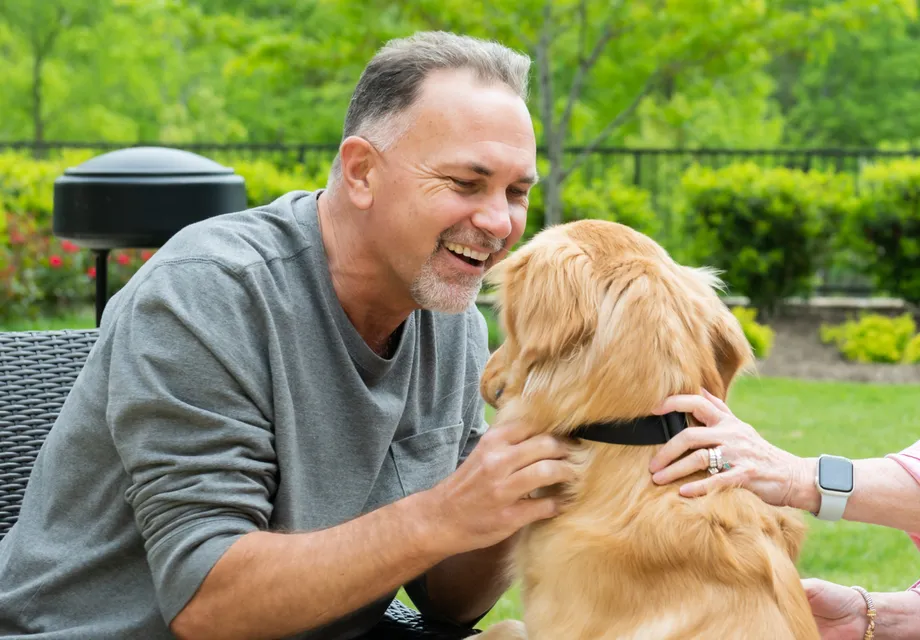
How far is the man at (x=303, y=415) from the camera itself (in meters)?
2.10

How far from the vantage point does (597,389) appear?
2121 millimetres

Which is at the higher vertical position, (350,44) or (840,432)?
(350,44)

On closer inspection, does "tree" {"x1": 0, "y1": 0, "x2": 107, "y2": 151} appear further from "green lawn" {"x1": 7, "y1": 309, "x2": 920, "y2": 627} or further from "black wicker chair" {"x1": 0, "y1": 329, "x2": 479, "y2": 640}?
"black wicker chair" {"x1": 0, "y1": 329, "x2": 479, "y2": 640}

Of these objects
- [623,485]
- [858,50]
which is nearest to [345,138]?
[623,485]

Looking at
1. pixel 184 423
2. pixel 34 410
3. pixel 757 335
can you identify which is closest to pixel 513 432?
pixel 184 423

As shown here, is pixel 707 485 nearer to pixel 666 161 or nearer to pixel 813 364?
pixel 813 364

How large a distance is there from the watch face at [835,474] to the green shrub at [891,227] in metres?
8.94

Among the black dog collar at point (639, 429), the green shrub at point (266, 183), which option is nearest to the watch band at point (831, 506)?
the black dog collar at point (639, 429)

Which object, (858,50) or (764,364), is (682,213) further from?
(858,50)

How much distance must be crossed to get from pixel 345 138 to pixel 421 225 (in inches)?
12.8

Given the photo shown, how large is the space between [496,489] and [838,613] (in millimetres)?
1209

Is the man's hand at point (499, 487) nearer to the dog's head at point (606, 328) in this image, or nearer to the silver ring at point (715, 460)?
the dog's head at point (606, 328)

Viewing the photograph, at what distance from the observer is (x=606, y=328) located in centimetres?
212

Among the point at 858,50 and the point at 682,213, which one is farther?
the point at 858,50
